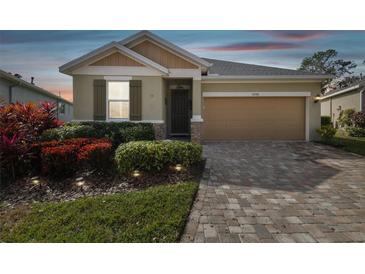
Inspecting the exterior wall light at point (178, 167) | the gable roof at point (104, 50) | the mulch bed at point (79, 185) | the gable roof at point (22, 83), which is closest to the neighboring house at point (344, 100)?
the gable roof at point (104, 50)

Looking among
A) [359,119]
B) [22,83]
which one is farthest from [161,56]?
[359,119]

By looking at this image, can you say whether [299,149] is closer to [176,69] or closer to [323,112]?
[176,69]

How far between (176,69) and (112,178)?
634 cm

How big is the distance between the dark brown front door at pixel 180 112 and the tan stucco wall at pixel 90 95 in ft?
8.99

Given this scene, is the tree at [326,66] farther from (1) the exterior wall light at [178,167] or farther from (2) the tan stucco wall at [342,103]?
(1) the exterior wall light at [178,167]

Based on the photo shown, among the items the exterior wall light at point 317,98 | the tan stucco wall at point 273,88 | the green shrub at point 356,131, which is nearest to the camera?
the exterior wall light at point 317,98

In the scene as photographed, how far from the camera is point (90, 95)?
9.84m

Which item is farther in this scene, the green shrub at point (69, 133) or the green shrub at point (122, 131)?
the green shrub at point (122, 131)

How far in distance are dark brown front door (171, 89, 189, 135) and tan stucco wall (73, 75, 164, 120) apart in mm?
2739

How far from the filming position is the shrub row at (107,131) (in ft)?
26.7

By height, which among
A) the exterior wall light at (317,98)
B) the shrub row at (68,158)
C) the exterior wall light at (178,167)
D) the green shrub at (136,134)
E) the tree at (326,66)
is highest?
the tree at (326,66)

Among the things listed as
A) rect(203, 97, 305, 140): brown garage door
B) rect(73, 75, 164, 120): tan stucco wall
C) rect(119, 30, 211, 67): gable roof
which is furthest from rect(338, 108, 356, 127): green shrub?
rect(73, 75, 164, 120): tan stucco wall

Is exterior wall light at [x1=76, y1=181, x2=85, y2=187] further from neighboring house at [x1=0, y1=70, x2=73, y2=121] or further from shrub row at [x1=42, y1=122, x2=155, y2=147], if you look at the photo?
neighboring house at [x1=0, y1=70, x2=73, y2=121]

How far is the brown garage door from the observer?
12.3 meters
